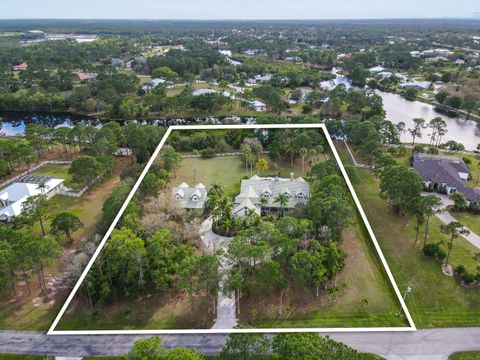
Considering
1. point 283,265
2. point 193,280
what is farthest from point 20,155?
point 283,265

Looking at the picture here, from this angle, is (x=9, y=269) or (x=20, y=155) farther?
(x=20, y=155)

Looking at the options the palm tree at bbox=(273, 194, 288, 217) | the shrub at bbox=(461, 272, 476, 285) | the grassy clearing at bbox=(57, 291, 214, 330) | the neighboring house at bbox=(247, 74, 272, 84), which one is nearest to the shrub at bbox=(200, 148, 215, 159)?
the palm tree at bbox=(273, 194, 288, 217)

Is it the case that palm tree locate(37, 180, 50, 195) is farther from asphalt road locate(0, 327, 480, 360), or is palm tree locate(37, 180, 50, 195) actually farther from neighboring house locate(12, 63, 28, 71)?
neighboring house locate(12, 63, 28, 71)

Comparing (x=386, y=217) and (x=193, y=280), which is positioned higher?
(x=193, y=280)

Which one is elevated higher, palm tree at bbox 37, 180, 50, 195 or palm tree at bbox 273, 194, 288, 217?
palm tree at bbox 273, 194, 288, 217

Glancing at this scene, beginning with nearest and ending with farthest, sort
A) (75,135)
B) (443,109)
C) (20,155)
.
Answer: (20,155) → (75,135) → (443,109)

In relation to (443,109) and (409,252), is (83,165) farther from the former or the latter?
(443,109)
